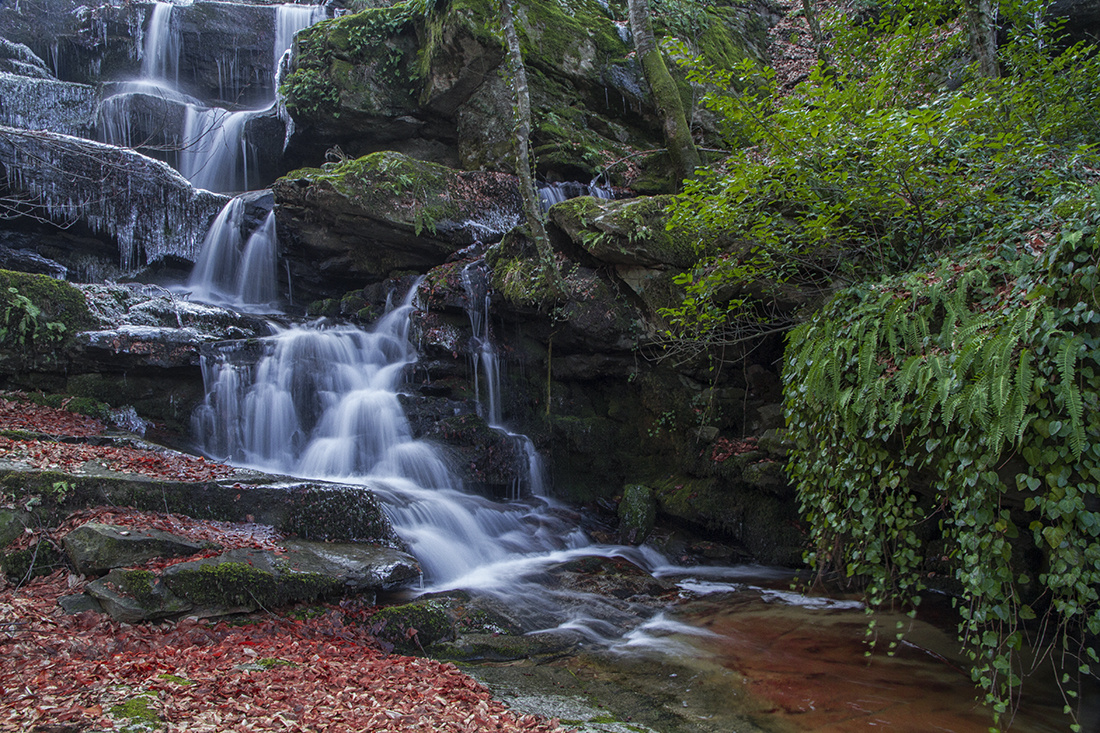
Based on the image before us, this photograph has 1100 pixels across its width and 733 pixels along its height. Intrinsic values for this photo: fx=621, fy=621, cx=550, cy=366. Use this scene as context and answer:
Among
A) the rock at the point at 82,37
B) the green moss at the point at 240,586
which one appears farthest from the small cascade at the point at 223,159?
the green moss at the point at 240,586

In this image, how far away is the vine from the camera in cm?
344

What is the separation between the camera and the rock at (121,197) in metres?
11.4

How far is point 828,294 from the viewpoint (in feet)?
22.7

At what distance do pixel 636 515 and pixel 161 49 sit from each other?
20608 mm

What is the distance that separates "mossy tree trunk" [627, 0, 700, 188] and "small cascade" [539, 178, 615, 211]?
1.94m

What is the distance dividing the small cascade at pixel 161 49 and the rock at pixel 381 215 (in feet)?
35.4

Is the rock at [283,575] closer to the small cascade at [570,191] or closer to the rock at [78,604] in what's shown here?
the rock at [78,604]

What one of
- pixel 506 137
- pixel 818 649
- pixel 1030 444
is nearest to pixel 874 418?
pixel 1030 444

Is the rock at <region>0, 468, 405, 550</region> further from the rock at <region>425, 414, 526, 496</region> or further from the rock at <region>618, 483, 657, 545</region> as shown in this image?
the rock at <region>618, 483, 657, 545</region>

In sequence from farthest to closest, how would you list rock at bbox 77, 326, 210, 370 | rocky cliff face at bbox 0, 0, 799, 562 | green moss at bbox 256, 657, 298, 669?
rocky cliff face at bbox 0, 0, 799, 562 → rock at bbox 77, 326, 210, 370 → green moss at bbox 256, 657, 298, 669

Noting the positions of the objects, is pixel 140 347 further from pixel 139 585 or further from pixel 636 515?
pixel 636 515

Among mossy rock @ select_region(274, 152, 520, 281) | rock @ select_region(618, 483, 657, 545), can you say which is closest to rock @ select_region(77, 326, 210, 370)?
mossy rock @ select_region(274, 152, 520, 281)

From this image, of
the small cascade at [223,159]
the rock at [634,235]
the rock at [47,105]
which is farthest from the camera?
the small cascade at [223,159]

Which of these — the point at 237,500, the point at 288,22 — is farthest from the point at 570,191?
the point at 288,22
